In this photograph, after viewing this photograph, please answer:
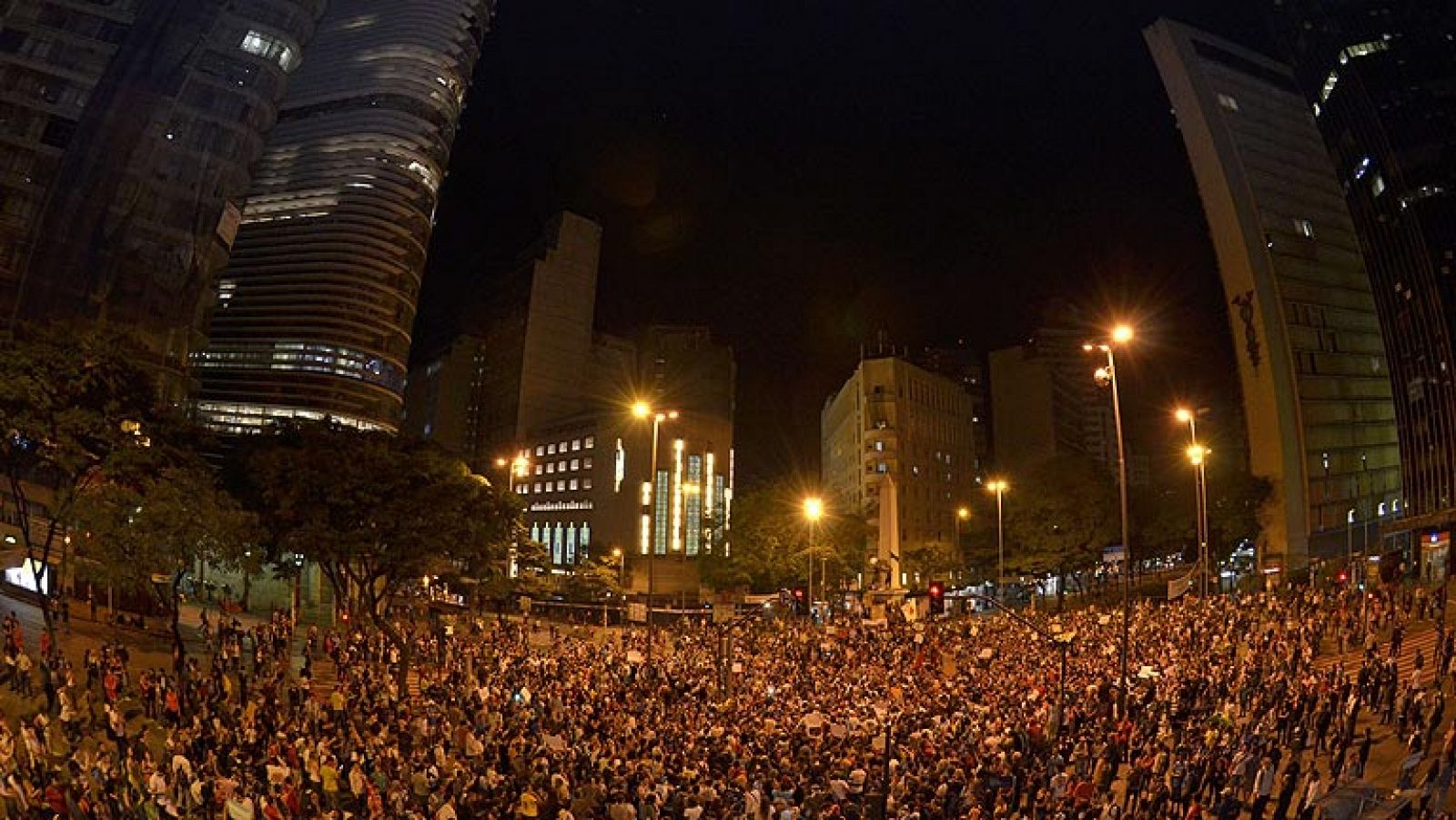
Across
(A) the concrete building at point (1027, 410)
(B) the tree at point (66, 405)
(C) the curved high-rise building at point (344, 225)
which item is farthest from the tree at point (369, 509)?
(A) the concrete building at point (1027, 410)

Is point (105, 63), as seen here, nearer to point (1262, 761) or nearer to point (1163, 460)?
point (1262, 761)

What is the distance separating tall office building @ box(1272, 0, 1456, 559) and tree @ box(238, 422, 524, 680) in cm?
5076

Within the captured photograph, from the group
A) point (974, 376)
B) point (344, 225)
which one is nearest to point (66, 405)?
point (344, 225)

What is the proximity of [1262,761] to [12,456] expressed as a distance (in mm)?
29733

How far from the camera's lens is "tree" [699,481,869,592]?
75.6 metres

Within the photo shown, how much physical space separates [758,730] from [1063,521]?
1866 inches

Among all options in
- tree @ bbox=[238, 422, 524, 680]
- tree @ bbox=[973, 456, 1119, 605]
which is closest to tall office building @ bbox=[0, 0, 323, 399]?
tree @ bbox=[238, 422, 524, 680]

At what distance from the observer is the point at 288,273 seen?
101500 mm

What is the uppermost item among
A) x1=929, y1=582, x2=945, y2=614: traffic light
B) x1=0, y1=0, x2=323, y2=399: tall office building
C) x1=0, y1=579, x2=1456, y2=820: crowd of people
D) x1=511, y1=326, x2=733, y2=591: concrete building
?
x1=0, y1=0, x2=323, y2=399: tall office building

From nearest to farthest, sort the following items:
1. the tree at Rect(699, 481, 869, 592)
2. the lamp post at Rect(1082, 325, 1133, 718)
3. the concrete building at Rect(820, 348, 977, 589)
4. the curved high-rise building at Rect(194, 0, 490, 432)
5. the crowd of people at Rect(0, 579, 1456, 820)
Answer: the crowd of people at Rect(0, 579, 1456, 820) → the lamp post at Rect(1082, 325, 1133, 718) → the tree at Rect(699, 481, 869, 592) → the curved high-rise building at Rect(194, 0, 490, 432) → the concrete building at Rect(820, 348, 977, 589)

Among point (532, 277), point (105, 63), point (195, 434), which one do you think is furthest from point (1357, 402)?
point (532, 277)

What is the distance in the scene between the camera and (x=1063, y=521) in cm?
6462

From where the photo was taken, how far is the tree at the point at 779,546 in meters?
75.6

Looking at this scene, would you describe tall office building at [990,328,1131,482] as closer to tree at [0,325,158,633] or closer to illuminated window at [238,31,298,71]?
illuminated window at [238,31,298,71]
